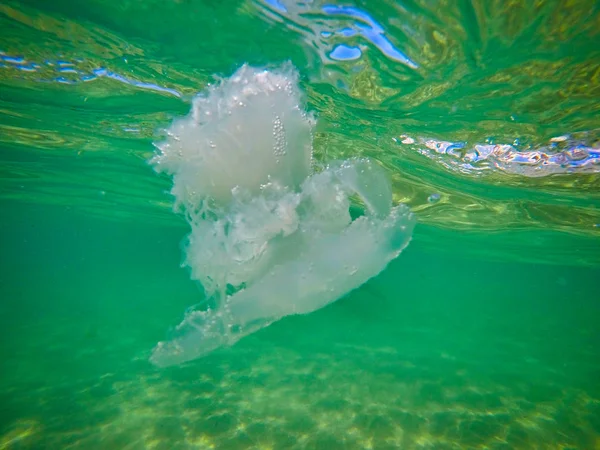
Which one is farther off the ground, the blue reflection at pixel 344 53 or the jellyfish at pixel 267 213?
the blue reflection at pixel 344 53

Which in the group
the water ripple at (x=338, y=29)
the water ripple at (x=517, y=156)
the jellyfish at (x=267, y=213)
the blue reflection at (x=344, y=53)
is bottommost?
the jellyfish at (x=267, y=213)

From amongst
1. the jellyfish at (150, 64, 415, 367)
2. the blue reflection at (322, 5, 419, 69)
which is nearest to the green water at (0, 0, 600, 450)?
the blue reflection at (322, 5, 419, 69)

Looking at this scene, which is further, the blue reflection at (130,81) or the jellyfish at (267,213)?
the blue reflection at (130,81)

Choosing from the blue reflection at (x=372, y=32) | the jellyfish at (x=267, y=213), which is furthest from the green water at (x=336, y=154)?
the jellyfish at (x=267, y=213)

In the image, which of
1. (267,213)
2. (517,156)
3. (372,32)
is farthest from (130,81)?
(517,156)

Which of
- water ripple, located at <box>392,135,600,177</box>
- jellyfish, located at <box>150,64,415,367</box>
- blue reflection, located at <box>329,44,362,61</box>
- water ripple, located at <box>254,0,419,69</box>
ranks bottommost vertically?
jellyfish, located at <box>150,64,415,367</box>

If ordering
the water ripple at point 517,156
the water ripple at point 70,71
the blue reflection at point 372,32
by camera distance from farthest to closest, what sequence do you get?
1. the water ripple at point 517,156
2. the water ripple at point 70,71
3. the blue reflection at point 372,32

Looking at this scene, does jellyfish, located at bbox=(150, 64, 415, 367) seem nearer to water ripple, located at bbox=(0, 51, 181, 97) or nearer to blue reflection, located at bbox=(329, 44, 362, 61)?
blue reflection, located at bbox=(329, 44, 362, 61)

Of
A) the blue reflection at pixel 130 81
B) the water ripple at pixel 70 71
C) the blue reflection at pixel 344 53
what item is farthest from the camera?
the blue reflection at pixel 130 81

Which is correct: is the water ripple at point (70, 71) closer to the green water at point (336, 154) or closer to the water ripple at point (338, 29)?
the green water at point (336, 154)
